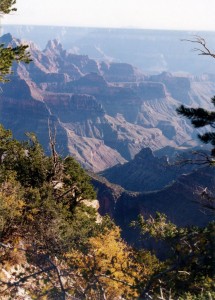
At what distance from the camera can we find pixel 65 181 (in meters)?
28.2

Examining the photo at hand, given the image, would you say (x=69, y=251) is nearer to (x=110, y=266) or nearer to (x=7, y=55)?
(x=110, y=266)

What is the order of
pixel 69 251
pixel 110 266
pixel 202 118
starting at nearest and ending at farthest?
pixel 110 266 < pixel 202 118 < pixel 69 251

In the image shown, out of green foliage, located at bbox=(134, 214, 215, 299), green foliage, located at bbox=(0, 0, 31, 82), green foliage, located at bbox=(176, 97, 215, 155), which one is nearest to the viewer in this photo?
green foliage, located at bbox=(134, 214, 215, 299)

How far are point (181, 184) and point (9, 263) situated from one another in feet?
266

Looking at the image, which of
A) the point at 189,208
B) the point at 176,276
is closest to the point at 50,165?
the point at 176,276

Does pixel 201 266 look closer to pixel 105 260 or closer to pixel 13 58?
pixel 105 260

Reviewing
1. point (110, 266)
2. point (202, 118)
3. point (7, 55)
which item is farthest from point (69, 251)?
point (7, 55)

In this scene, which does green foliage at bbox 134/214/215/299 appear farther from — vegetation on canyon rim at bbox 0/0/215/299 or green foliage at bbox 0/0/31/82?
green foliage at bbox 0/0/31/82

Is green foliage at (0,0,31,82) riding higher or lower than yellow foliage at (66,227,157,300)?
higher

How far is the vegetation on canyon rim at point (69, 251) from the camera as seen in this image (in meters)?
13.5

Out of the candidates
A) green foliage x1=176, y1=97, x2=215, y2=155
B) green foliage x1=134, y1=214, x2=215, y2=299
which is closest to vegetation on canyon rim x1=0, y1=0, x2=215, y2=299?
green foliage x1=134, y1=214, x2=215, y2=299

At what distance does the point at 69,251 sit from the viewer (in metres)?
17.6

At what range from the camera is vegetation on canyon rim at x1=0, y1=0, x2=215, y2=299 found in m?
13.5

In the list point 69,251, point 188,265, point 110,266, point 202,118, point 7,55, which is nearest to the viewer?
point 188,265
